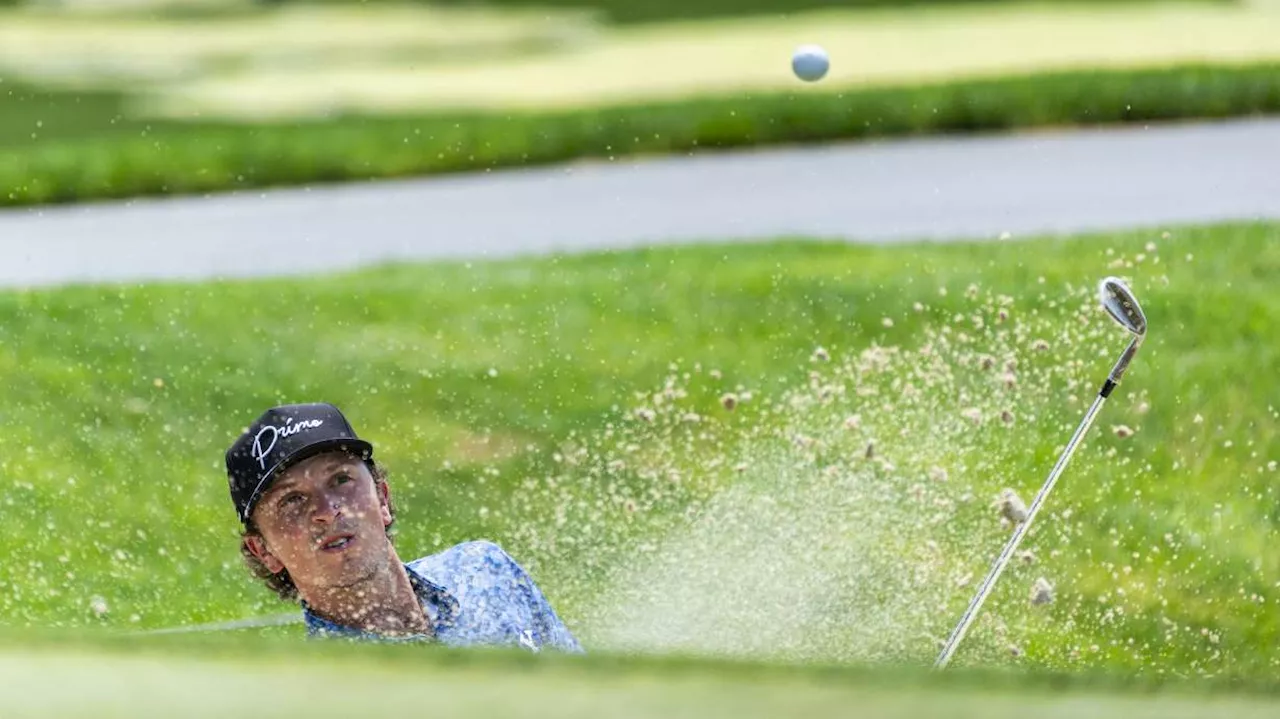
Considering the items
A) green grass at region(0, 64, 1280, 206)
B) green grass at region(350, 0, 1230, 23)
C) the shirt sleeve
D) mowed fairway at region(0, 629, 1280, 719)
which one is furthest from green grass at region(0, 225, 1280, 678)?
green grass at region(350, 0, 1230, 23)

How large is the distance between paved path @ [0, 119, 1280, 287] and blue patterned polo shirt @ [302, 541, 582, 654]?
449 cm

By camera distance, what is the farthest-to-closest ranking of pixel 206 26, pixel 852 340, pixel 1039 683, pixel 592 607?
1. pixel 206 26
2. pixel 852 340
3. pixel 592 607
4. pixel 1039 683

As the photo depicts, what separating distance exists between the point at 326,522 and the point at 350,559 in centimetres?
10

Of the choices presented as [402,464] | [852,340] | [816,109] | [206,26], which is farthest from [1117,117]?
[206,26]

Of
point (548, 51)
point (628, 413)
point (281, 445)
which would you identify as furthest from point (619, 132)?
point (281, 445)

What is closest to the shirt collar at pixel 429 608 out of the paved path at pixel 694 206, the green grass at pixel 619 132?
the paved path at pixel 694 206

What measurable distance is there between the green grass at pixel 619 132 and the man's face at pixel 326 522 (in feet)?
20.9

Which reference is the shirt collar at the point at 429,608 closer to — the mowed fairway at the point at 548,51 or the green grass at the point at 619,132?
the green grass at the point at 619,132

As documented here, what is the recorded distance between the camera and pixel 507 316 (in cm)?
769

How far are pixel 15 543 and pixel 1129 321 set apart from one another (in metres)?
3.06

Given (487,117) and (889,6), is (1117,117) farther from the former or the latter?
(889,6)

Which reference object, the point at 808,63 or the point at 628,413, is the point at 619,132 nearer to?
the point at 808,63

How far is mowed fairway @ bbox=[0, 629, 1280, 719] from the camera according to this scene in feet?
6.59

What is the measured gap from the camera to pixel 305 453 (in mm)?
4129
